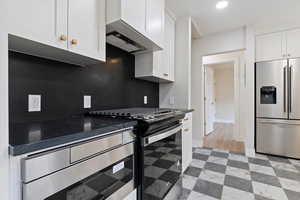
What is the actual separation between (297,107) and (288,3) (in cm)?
169

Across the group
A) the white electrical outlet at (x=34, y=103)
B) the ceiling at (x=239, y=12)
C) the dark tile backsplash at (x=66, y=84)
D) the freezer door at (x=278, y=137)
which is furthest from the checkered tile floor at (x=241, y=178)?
→ the ceiling at (x=239, y=12)

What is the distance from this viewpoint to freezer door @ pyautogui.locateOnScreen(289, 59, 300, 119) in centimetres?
251

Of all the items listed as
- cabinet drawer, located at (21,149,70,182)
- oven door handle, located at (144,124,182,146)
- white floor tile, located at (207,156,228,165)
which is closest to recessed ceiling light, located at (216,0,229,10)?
oven door handle, located at (144,124,182,146)

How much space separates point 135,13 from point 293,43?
305 centimetres

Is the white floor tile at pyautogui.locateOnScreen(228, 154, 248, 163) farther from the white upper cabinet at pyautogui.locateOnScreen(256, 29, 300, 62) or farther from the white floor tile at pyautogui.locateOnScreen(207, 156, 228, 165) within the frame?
the white upper cabinet at pyautogui.locateOnScreen(256, 29, 300, 62)

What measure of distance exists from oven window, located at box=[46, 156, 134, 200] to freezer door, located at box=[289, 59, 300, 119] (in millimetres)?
3062

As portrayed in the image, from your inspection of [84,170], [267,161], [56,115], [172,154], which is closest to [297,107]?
[267,161]

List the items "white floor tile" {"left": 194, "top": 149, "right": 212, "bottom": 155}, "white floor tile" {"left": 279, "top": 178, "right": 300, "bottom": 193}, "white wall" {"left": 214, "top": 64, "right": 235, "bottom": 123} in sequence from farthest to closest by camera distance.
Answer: "white wall" {"left": 214, "top": 64, "right": 235, "bottom": 123} → "white floor tile" {"left": 194, "top": 149, "right": 212, "bottom": 155} → "white floor tile" {"left": 279, "top": 178, "right": 300, "bottom": 193}

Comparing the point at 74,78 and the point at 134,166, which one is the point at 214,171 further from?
the point at 74,78

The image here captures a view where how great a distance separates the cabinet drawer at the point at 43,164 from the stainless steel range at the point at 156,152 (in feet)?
1.67

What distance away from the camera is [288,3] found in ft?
6.88

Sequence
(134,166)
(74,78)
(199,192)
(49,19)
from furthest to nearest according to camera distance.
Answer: (199,192) → (74,78) → (134,166) → (49,19)

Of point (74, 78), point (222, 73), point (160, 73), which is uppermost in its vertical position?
point (222, 73)

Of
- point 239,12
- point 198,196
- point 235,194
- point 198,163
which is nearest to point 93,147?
point 198,196
